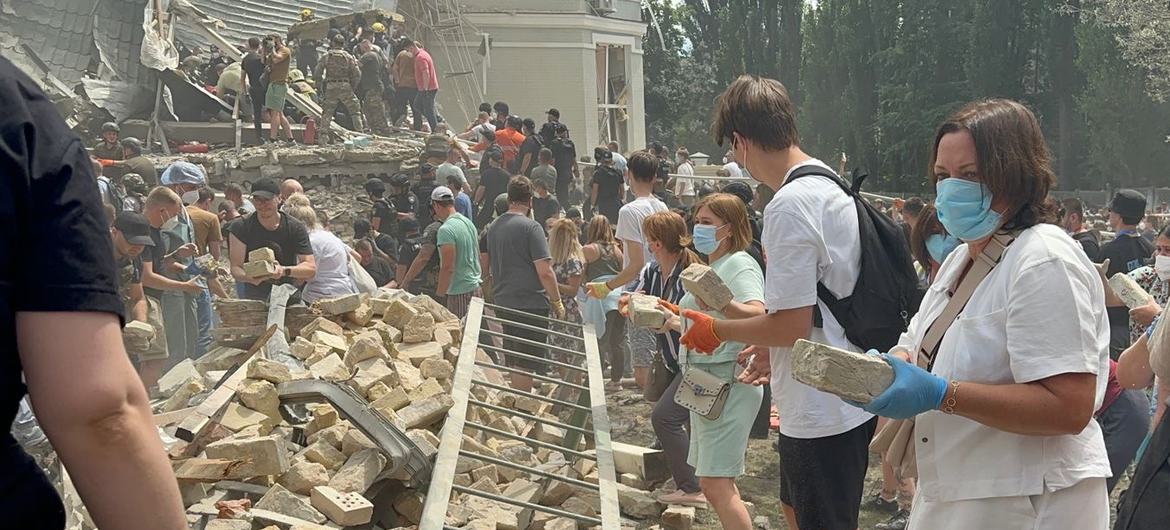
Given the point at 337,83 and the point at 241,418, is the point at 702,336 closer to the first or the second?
the point at 241,418

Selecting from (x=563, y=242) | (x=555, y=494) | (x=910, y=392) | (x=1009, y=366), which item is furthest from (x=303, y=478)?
(x=563, y=242)

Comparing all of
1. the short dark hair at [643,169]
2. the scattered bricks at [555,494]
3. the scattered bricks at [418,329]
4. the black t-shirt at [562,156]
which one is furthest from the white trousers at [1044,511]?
the black t-shirt at [562,156]

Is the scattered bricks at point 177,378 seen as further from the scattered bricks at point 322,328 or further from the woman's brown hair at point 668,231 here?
the woman's brown hair at point 668,231

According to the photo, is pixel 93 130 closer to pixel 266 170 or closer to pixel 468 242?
pixel 266 170

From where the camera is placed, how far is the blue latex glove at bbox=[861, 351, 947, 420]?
260cm

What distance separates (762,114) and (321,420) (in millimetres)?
3095

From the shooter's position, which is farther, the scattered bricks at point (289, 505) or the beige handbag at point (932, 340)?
the scattered bricks at point (289, 505)

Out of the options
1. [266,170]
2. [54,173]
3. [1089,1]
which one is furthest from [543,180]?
[1089,1]

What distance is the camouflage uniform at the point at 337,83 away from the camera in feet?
56.4

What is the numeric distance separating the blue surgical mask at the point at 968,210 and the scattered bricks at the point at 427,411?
3.66 m

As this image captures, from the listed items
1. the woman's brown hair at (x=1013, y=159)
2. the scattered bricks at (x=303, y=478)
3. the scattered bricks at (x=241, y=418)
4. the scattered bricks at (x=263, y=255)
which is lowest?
the scattered bricks at (x=303, y=478)

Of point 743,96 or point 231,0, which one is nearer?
point 743,96

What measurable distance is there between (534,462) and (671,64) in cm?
4514

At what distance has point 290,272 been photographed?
7688 millimetres
